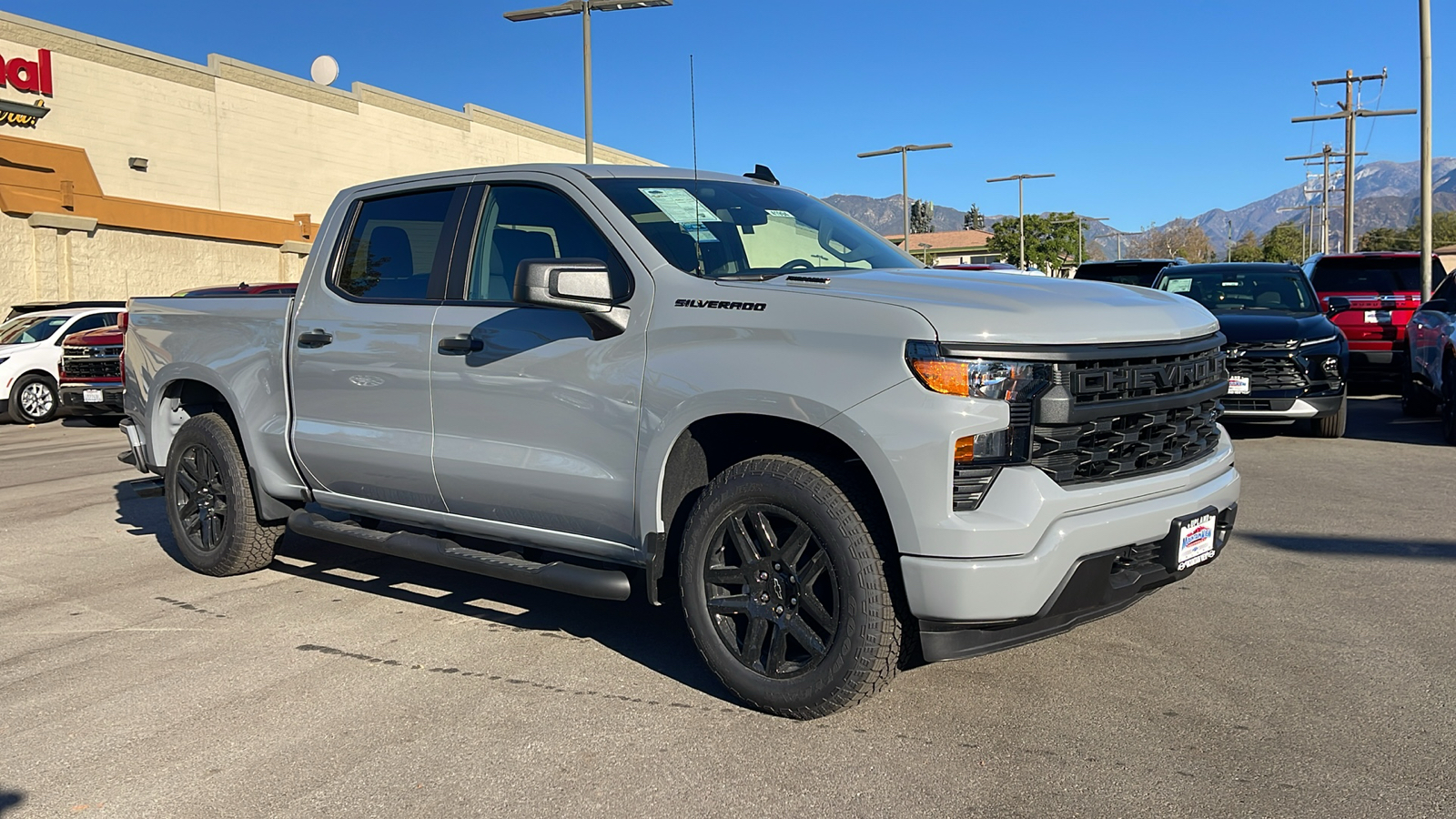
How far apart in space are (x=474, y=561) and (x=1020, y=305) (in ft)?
7.98

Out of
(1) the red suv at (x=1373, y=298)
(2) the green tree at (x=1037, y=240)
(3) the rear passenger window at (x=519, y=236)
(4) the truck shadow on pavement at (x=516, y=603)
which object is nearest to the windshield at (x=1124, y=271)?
(1) the red suv at (x=1373, y=298)

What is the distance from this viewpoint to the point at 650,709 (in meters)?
4.20

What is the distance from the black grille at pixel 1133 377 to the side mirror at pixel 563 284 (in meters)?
1.64

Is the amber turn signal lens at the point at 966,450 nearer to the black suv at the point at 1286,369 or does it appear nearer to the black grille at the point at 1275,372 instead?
the black suv at the point at 1286,369

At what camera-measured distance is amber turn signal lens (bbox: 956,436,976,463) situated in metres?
3.59

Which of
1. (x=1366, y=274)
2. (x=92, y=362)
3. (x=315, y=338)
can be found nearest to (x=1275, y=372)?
(x=1366, y=274)

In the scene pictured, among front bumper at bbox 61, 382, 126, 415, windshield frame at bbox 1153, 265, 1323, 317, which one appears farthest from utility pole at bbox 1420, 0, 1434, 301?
front bumper at bbox 61, 382, 126, 415

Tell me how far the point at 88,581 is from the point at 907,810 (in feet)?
16.4

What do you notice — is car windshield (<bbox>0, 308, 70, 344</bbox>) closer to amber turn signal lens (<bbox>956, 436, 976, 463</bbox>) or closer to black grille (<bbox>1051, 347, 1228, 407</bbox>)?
amber turn signal lens (<bbox>956, 436, 976, 463</bbox>)

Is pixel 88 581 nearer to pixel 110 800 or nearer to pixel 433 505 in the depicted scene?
pixel 433 505

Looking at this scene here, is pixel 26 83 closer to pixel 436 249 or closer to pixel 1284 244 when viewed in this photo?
pixel 436 249

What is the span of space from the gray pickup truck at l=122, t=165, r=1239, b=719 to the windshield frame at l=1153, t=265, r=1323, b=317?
774 cm

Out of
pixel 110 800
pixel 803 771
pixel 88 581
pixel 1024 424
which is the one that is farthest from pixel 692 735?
pixel 88 581

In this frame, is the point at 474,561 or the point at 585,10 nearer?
the point at 474,561
